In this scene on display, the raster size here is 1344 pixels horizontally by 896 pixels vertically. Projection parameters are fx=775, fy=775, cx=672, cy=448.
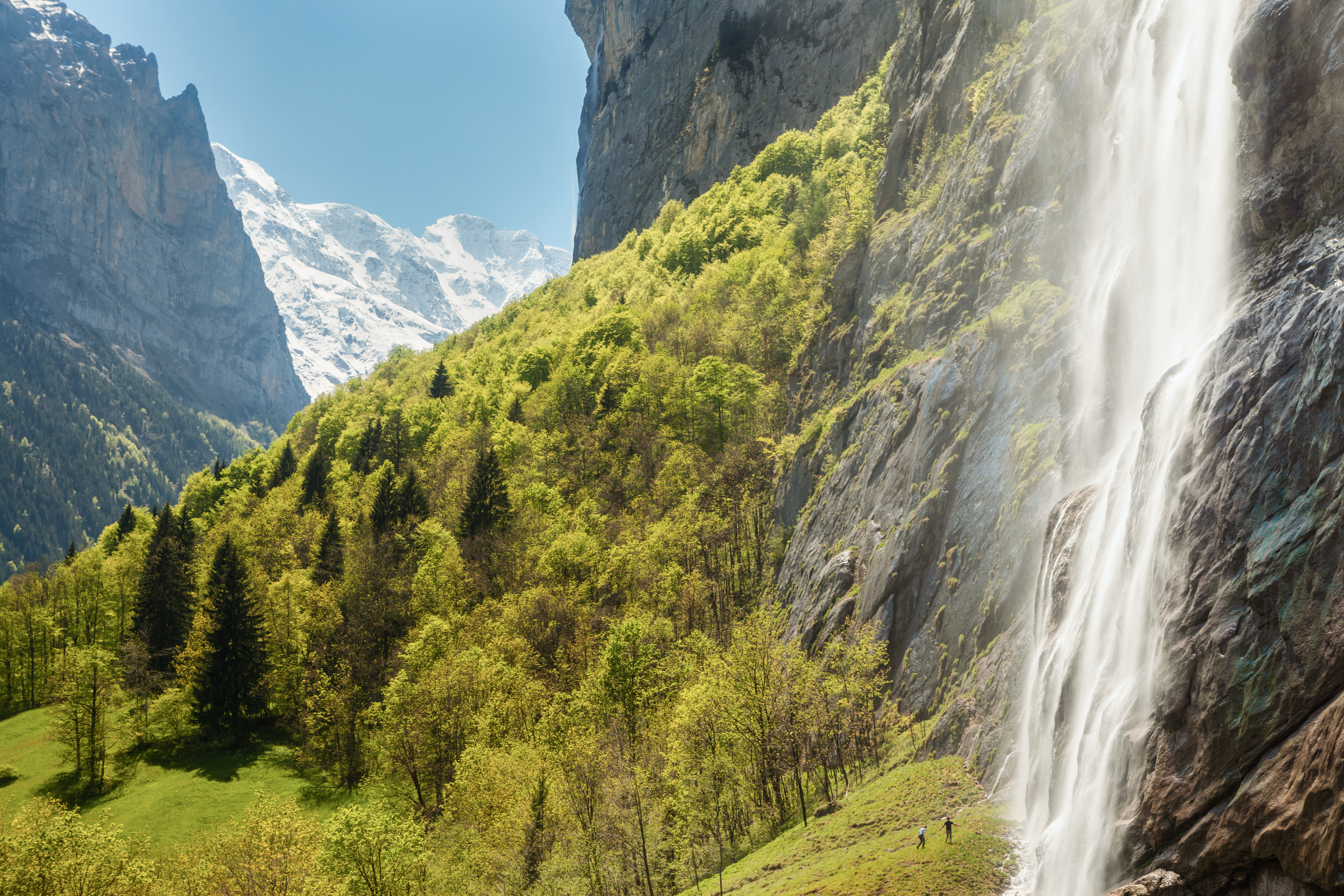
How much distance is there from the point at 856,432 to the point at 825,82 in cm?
9082

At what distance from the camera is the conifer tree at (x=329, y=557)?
237ft

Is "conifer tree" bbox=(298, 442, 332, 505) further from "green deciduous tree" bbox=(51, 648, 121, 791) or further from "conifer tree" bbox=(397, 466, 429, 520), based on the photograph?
"green deciduous tree" bbox=(51, 648, 121, 791)

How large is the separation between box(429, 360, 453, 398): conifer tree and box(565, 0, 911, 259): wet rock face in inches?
2237

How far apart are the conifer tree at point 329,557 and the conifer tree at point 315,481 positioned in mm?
14537

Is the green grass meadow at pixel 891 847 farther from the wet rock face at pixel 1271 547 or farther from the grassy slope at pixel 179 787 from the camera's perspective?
the wet rock face at pixel 1271 547

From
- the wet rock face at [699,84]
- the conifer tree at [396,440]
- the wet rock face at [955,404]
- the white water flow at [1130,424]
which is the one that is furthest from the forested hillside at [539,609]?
the wet rock face at [699,84]

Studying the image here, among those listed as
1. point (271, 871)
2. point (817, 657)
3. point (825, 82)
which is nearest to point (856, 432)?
point (817, 657)

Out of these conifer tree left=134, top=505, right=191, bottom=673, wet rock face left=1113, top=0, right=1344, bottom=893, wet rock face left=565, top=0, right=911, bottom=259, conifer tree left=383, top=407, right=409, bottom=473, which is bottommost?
wet rock face left=1113, top=0, right=1344, bottom=893

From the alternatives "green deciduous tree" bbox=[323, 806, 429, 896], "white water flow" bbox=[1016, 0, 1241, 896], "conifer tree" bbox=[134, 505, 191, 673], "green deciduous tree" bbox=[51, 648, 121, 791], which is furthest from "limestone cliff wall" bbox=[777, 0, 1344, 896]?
"conifer tree" bbox=[134, 505, 191, 673]

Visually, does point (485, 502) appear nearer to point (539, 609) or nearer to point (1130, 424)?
point (539, 609)

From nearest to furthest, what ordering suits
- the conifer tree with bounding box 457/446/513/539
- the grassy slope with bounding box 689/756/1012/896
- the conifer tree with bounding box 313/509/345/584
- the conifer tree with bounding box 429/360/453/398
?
the grassy slope with bounding box 689/756/1012/896
the conifer tree with bounding box 457/446/513/539
the conifer tree with bounding box 313/509/345/584
the conifer tree with bounding box 429/360/453/398

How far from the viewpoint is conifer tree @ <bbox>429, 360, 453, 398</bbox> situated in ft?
364

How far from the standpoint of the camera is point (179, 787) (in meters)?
56.5

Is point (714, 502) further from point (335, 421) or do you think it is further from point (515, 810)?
point (335, 421)
